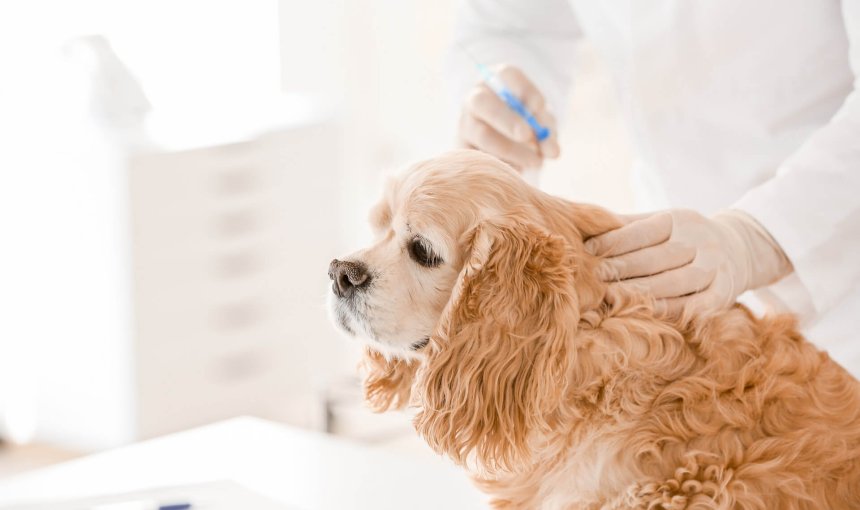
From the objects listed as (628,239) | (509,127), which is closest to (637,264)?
(628,239)

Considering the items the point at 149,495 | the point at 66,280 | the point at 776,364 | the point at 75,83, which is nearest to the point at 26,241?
the point at 66,280

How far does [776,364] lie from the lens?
101cm

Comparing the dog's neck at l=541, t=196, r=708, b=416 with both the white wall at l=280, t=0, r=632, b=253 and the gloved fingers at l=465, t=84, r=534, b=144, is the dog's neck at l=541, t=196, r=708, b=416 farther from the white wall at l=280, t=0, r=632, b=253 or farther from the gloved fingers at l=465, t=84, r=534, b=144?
the white wall at l=280, t=0, r=632, b=253

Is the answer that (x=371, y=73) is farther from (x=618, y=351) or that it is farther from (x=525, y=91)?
(x=618, y=351)

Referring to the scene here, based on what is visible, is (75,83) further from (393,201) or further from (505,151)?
(393,201)

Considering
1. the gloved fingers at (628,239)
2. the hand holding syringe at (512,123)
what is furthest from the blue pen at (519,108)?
the gloved fingers at (628,239)

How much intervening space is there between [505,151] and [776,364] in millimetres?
587

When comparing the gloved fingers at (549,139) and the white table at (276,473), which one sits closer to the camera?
the white table at (276,473)

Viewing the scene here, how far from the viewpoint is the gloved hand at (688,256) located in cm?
106

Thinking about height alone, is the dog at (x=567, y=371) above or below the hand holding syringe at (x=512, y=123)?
below

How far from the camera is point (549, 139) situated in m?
1.48

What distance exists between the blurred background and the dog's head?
228cm

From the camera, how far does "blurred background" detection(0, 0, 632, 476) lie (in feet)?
11.0

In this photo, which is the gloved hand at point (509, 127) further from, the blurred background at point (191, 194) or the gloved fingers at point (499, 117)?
the blurred background at point (191, 194)
